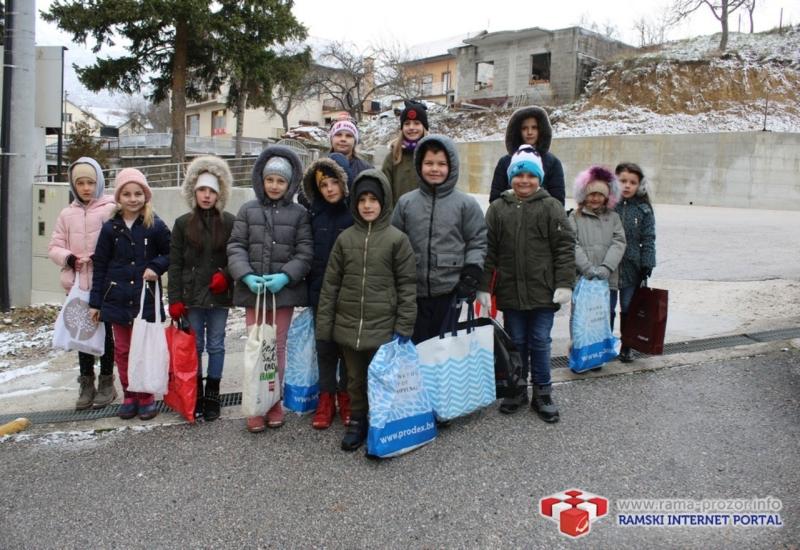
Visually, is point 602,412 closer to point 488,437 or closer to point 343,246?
point 488,437

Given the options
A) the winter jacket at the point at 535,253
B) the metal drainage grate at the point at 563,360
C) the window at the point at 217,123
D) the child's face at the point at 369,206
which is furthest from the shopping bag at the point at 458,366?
the window at the point at 217,123

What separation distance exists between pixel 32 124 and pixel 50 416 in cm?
429

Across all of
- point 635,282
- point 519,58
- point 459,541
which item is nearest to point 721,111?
point 519,58

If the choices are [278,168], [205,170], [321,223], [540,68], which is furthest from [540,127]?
[540,68]

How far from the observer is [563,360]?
5000mm

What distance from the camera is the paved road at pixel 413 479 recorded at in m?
2.61

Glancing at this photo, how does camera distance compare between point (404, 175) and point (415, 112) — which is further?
point (404, 175)

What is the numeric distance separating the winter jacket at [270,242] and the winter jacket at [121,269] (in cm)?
58

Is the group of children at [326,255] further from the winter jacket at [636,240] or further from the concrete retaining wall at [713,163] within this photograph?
the concrete retaining wall at [713,163]

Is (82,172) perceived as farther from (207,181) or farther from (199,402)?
(199,402)

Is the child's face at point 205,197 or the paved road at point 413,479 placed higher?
the child's face at point 205,197

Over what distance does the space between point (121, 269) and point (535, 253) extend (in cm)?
270

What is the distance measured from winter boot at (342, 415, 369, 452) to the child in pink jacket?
1.89 m

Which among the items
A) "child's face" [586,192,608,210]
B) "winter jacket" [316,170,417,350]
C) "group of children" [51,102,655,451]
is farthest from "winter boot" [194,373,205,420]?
"child's face" [586,192,608,210]
